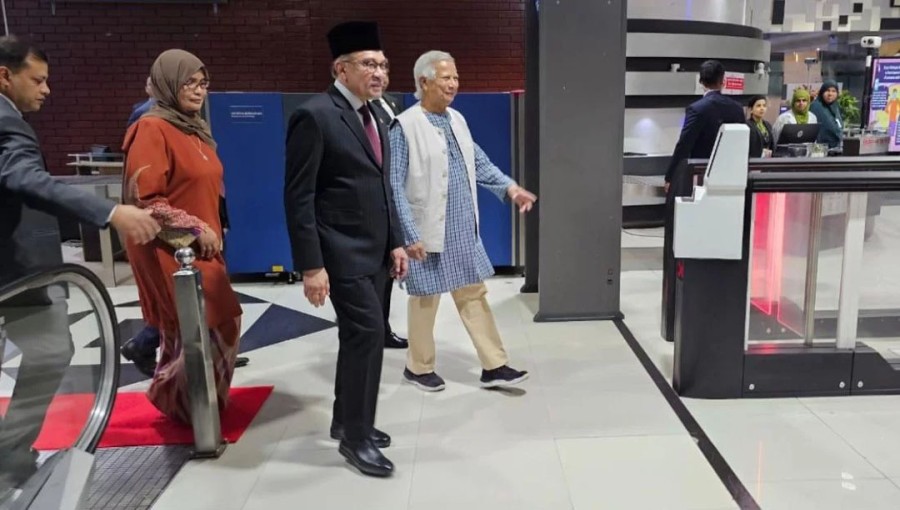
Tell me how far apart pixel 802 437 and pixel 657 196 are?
5093 mm

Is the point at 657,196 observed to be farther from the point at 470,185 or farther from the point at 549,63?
the point at 470,185

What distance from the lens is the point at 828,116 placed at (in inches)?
251

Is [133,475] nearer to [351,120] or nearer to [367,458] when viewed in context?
[367,458]

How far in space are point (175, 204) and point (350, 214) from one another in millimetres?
757

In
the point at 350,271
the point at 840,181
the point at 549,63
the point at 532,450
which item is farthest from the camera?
the point at 549,63

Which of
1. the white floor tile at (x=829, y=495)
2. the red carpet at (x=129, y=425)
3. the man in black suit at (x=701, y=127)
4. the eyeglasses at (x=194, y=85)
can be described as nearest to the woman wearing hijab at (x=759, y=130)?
the man in black suit at (x=701, y=127)

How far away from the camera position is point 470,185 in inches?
117

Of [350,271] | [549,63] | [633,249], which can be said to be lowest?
[633,249]

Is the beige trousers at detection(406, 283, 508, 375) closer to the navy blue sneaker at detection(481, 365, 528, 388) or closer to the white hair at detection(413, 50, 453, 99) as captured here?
the navy blue sneaker at detection(481, 365, 528, 388)

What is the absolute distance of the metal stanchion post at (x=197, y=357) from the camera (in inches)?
93.6

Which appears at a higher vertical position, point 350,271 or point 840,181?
point 840,181

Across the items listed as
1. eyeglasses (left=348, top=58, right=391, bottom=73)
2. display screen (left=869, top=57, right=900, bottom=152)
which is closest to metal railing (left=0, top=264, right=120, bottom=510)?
eyeglasses (left=348, top=58, right=391, bottom=73)

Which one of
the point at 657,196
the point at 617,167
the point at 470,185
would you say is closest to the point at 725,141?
the point at 470,185

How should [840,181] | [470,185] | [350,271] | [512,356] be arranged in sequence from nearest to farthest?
[350,271] < [840,181] < [470,185] < [512,356]
